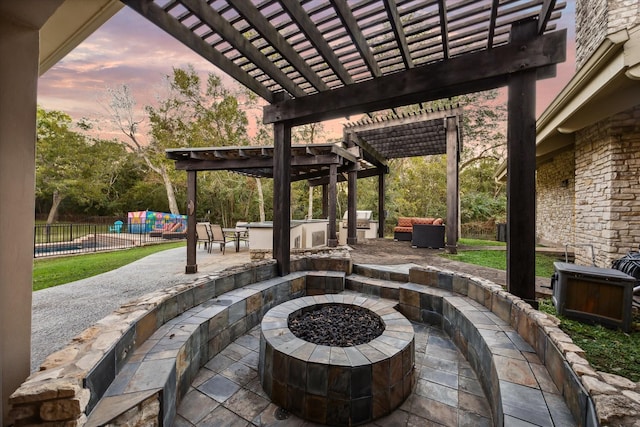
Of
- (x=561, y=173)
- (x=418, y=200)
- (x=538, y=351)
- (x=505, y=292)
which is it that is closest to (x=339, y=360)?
(x=538, y=351)

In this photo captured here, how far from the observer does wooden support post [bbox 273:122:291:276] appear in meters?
3.90

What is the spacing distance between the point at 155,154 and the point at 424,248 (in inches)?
644

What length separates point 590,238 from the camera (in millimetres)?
4723

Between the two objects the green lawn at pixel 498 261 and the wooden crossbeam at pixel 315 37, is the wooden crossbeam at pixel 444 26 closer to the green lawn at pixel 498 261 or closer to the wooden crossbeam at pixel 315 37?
the wooden crossbeam at pixel 315 37

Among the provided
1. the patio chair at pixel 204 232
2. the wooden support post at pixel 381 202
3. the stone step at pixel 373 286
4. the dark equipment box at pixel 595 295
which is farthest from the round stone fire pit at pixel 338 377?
the wooden support post at pixel 381 202

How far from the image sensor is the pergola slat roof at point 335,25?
2121 millimetres

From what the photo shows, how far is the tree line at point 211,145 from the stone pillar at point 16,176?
1394 centimetres

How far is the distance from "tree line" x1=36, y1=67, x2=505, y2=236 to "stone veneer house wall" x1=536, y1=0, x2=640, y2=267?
820 cm

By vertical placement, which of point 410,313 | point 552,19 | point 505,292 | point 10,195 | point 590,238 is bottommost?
point 410,313

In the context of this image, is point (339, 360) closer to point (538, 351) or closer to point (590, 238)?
point (538, 351)

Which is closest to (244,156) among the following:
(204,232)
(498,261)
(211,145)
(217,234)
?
(217,234)

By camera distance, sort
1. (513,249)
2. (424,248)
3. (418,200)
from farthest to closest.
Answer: (418,200)
(424,248)
(513,249)

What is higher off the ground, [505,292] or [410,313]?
[505,292]

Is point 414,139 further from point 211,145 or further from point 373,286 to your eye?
point 211,145
